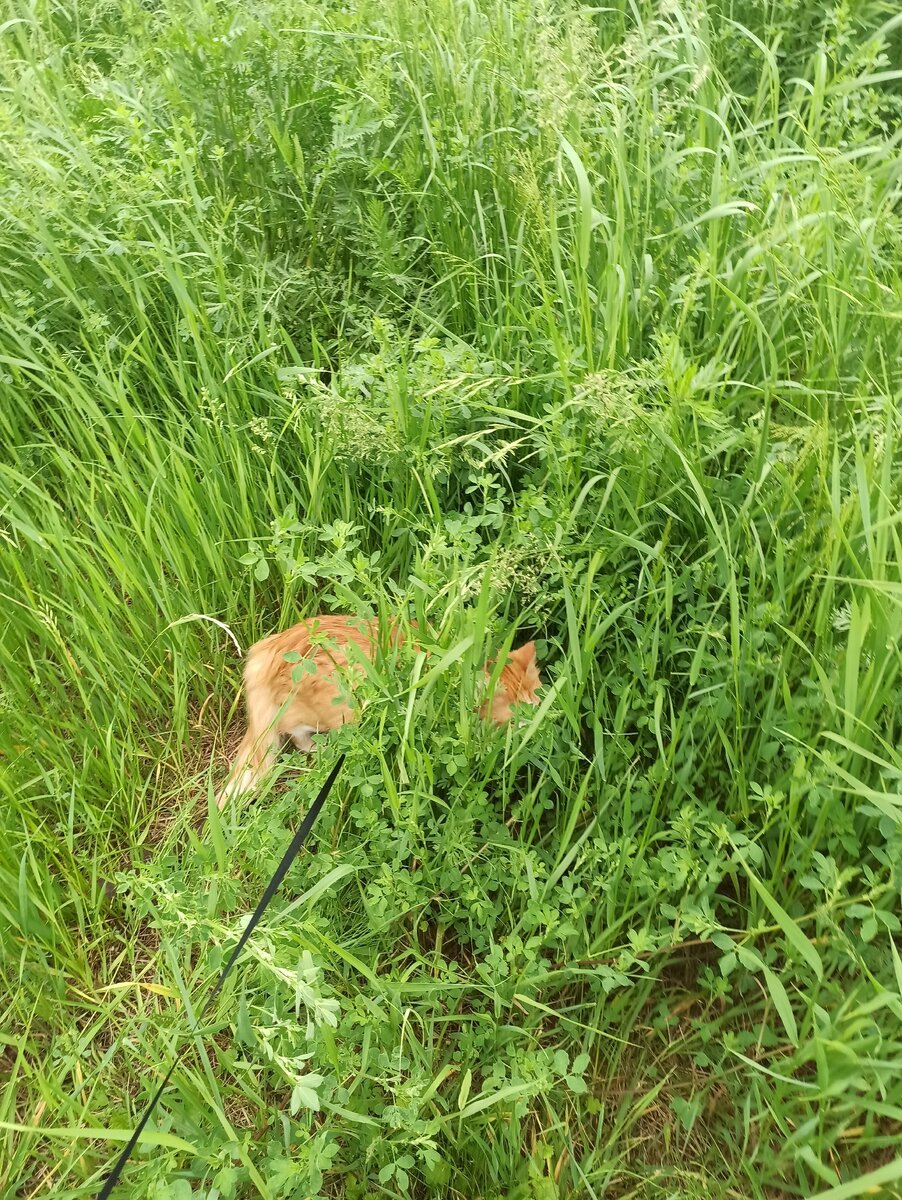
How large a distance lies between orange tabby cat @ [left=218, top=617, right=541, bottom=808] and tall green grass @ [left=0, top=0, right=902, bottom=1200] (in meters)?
0.10

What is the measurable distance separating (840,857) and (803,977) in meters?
0.24

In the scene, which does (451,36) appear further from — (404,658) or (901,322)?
(404,658)

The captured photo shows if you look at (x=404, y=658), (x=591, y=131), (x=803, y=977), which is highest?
(x=591, y=131)

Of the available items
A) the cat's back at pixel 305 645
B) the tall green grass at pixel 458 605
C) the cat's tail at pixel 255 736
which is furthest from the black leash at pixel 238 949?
the cat's tail at pixel 255 736

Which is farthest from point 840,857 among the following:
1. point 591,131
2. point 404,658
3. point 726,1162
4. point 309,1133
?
point 591,131

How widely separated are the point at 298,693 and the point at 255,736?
0.17 meters

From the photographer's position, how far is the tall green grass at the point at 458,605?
1.44 metres

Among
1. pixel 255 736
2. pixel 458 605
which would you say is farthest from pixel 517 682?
pixel 255 736

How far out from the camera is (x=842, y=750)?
1549 millimetres

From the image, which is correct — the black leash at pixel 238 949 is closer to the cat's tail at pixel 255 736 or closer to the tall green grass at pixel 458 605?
the tall green grass at pixel 458 605

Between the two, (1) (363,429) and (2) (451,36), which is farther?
(2) (451,36)

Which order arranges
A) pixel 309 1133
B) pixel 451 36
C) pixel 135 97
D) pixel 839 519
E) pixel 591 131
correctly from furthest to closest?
1. pixel 135 97
2. pixel 451 36
3. pixel 591 131
4. pixel 839 519
5. pixel 309 1133

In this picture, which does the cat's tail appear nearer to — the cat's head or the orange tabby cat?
the orange tabby cat

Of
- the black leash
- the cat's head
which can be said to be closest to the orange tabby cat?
the cat's head
